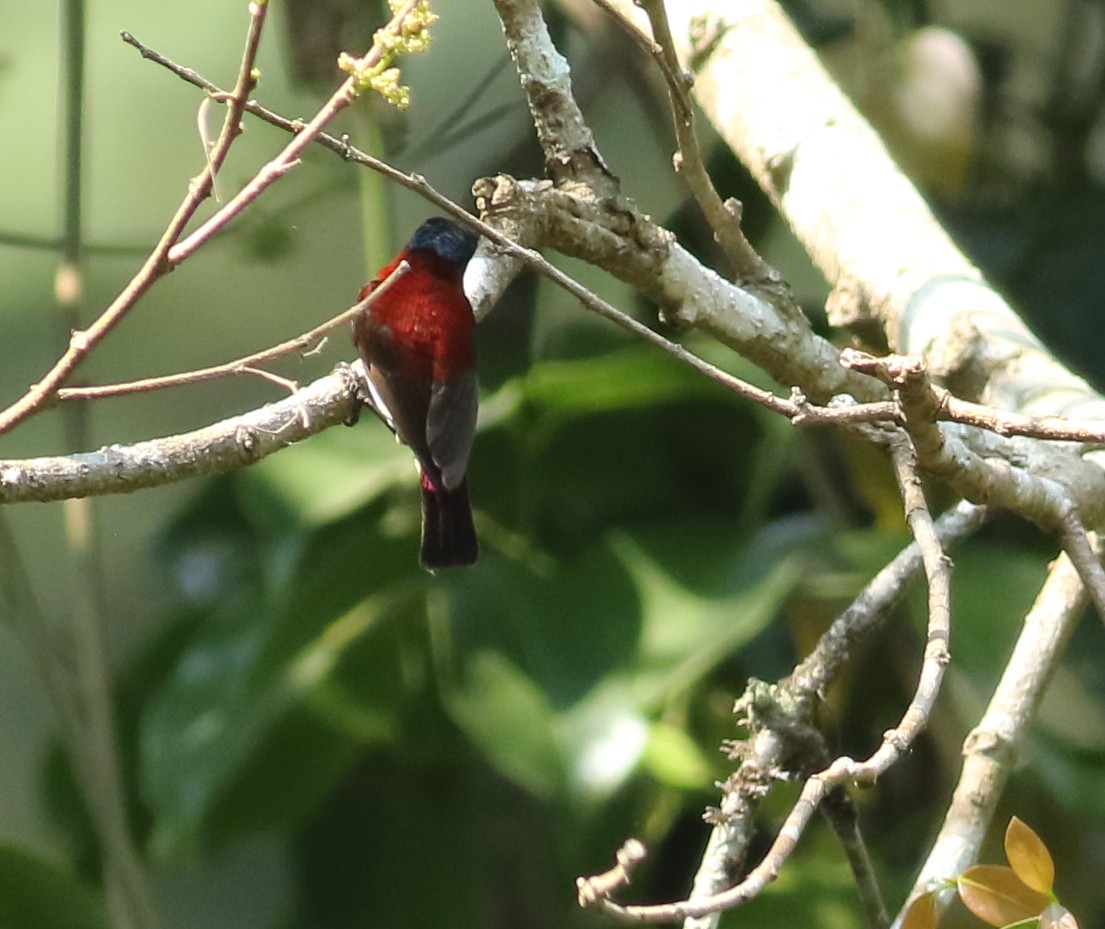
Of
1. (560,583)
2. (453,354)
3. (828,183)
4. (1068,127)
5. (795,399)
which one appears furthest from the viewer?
(1068,127)

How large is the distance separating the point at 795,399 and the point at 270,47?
2191 mm

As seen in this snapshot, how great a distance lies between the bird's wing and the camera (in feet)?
3.27

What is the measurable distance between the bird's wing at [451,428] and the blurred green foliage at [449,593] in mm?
321

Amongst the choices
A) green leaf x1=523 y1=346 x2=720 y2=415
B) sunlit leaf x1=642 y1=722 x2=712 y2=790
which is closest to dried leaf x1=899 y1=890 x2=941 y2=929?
sunlit leaf x1=642 y1=722 x2=712 y2=790

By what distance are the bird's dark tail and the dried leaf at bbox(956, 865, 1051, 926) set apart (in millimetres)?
547

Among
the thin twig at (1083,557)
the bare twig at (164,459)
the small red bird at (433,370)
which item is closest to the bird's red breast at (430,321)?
the small red bird at (433,370)

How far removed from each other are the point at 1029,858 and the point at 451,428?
543 mm

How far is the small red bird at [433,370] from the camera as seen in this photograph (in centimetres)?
100

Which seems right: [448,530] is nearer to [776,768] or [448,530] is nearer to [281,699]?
[776,768]

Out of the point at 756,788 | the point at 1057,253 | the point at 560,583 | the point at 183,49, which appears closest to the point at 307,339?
the point at 756,788

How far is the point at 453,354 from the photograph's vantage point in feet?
→ 3.47

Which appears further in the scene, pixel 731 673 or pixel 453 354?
pixel 731 673

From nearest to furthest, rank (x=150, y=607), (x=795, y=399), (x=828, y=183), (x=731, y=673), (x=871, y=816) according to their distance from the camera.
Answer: (x=795, y=399) → (x=828, y=183) → (x=731, y=673) → (x=871, y=816) → (x=150, y=607)

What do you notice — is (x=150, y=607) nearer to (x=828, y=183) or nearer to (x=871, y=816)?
(x=871, y=816)
